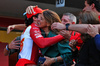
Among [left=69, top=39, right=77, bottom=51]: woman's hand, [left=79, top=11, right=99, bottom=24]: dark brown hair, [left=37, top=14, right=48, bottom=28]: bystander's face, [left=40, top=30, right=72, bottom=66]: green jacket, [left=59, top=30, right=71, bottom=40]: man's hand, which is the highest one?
[left=79, top=11, right=99, bottom=24]: dark brown hair

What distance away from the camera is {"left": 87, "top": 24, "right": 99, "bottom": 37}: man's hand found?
1.56 metres

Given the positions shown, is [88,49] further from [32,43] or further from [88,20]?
[32,43]

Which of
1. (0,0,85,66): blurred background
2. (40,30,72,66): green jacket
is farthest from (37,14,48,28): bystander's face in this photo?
(0,0,85,66): blurred background

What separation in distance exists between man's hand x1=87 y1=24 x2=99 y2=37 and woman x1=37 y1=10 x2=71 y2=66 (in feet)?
1.53

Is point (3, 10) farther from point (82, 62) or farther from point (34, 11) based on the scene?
point (82, 62)

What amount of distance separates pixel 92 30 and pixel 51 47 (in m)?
0.63

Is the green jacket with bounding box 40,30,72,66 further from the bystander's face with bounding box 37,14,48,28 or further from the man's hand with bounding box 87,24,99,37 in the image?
the man's hand with bounding box 87,24,99,37

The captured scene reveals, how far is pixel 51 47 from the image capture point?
204 cm

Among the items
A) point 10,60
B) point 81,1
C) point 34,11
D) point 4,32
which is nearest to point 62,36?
point 34,11

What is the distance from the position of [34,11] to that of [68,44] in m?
0.66

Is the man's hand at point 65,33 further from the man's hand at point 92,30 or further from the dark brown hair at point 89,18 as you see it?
the man's hand at point 92,30

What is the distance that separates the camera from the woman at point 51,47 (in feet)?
6.40

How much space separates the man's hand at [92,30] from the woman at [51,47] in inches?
18.4

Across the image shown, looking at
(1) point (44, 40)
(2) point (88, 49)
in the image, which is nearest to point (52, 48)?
(1) point (44, 40)
